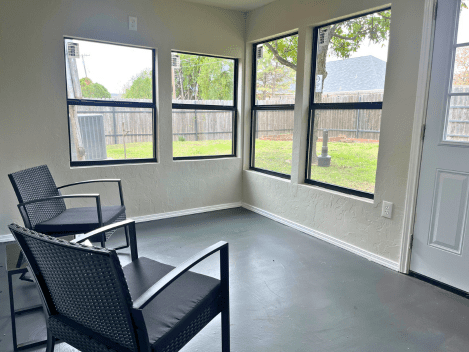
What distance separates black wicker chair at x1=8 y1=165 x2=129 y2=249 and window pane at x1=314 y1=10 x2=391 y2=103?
2.26m

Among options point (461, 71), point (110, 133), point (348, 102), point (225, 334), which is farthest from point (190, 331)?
point (110, 133)

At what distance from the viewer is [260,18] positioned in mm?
3891

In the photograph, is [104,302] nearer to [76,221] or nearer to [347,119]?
[76,221]

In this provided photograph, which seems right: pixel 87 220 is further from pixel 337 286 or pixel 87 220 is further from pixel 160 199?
pixel 337 286

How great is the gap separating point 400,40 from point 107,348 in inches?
107

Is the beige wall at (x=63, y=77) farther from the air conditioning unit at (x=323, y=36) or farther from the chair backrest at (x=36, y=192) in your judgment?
the air conditioning unit at (x=323, y=36)

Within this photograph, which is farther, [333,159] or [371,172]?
[333,159]

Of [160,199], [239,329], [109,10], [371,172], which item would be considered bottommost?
[239,329]

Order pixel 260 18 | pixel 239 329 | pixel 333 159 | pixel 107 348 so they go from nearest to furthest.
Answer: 1. pixel 107 348
2. pixel 239 329
3. pixel 333 159
4. pixel 260 18

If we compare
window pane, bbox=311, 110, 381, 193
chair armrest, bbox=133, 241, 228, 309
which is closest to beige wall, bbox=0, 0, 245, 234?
window pane, bbox=311, 110, 381, 193

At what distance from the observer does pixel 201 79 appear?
4.03 metres

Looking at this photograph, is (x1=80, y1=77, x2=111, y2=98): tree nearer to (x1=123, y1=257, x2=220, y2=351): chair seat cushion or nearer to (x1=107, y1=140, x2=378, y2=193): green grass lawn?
(x1=107, y1=140, x2=378, y2=193): green grass lawn

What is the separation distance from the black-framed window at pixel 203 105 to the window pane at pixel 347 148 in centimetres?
130

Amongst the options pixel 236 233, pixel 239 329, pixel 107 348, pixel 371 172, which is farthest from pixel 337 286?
pixel 107 348
